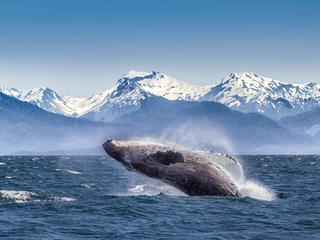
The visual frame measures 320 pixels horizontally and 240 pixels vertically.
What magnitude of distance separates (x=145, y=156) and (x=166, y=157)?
35.5 inches

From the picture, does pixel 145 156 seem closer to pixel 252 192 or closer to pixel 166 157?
pixel 166 157

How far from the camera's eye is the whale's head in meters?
24.6

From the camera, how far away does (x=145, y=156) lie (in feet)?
80.9

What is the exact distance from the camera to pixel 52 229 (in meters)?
20.0

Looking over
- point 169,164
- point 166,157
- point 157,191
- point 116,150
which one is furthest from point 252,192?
point 116,150

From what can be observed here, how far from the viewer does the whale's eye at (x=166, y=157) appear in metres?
24.6

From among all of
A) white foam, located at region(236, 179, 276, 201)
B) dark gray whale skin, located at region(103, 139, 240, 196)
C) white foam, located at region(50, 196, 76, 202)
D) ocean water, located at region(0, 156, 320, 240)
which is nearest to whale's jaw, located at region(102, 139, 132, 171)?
dark gray whale skin, located at region(103, 139, 240, 196)

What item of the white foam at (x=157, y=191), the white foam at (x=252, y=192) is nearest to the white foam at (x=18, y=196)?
the white foam at (x=157, y=191)

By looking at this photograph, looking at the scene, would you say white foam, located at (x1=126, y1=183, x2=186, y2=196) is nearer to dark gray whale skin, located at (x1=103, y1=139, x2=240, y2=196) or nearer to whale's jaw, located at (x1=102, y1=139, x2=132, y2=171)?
dark gray whale skin, located at (x1=103, y1=139, x2=240, y2=196)

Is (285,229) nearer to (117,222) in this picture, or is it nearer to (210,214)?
(210,214)

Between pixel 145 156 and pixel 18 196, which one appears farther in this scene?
pixel 18 196

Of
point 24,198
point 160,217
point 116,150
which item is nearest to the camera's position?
point 160,217

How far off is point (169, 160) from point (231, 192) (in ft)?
12.0

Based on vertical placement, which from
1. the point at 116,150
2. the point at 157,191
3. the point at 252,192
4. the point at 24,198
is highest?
the point at 116,150
